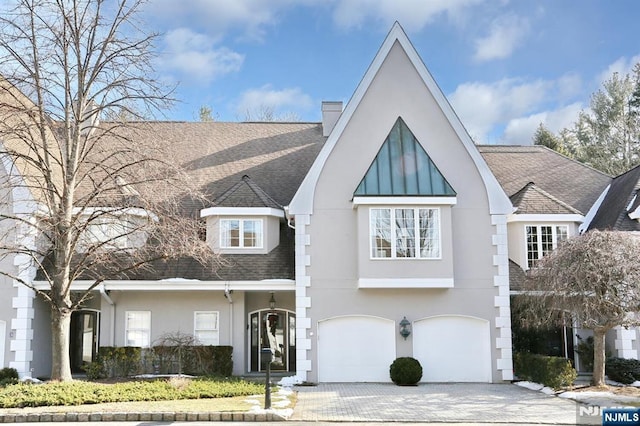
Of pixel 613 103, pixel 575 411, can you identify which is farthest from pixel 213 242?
pixel 613 103

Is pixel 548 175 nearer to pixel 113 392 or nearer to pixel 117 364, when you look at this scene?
pixel 117 364

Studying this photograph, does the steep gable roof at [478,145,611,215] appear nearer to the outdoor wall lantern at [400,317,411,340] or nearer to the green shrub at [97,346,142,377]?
the outdoor wall lantern at [400,317,411,340]

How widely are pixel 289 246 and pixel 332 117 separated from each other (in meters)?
6.96

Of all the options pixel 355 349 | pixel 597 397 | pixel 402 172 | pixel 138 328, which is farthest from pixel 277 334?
pixel 597 397

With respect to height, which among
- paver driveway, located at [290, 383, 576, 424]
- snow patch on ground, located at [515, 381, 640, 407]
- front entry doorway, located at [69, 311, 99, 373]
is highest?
front entry doorway, located at [69, 311, 99, 373]

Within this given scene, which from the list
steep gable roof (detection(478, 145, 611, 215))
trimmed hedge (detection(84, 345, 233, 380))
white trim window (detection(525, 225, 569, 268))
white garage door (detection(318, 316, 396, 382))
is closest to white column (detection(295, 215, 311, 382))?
white garage door (detection(318, 316, 396, 382))

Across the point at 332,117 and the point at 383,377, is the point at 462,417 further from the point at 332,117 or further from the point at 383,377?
the point at 332,117

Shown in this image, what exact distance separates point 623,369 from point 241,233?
12.9 m

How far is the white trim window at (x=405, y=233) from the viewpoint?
20406mm

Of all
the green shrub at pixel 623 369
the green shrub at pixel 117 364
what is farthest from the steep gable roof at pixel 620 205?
the green shrub at pixel 117 364

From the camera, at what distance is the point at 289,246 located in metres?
22.7

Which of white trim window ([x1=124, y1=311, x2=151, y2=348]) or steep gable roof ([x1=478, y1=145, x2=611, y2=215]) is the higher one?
steep gable roof ([x1=478, y1=145, x2=611, y2=215])

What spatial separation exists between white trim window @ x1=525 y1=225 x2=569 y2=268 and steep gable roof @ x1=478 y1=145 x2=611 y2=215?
2287mm

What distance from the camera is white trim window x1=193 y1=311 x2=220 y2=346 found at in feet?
71.1
